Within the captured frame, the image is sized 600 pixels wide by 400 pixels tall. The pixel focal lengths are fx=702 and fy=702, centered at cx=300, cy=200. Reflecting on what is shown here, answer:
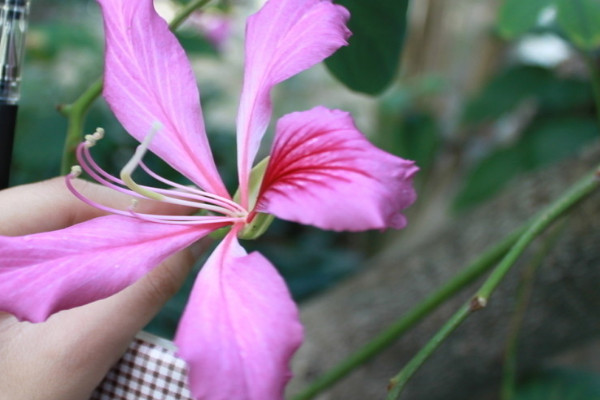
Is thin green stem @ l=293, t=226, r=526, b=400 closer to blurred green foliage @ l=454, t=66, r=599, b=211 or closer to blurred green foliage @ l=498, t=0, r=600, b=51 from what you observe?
blurred green foliage @ l=498, t=0, r=600, b=51

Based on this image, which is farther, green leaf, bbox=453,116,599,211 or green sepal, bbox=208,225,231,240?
green leaf, bbox=453,116,599,211

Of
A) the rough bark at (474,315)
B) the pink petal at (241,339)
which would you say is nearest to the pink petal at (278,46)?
the pink petal at (241,339)

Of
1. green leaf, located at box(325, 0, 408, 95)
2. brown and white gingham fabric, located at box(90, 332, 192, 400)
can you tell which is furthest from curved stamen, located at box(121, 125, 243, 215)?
green leaf, located at box(325, 0, 408, 95)

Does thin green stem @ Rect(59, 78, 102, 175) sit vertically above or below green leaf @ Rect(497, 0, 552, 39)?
below

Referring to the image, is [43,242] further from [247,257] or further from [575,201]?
[575,201]

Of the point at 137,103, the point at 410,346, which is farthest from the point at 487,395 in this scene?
the point at 137,103
